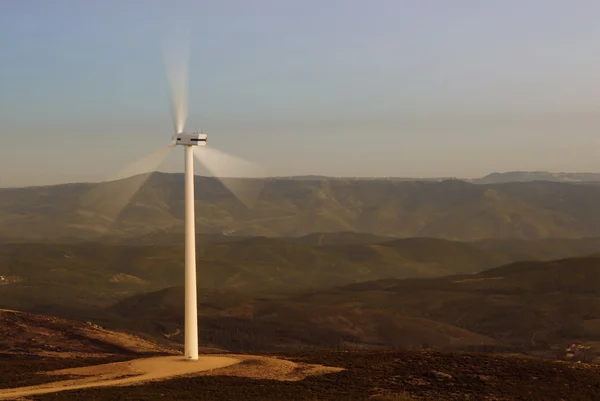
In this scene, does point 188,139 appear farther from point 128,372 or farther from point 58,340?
point 58,340

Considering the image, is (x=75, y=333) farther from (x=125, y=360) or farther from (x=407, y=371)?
(x=407, y=371)

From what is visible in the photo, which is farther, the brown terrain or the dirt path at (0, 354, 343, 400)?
the dirt path at (0, 354, 343, 400)

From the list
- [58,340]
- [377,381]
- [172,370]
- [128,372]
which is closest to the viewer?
[377,381]

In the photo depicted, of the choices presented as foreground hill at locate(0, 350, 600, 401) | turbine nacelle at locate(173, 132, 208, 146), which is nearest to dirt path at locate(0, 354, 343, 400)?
foreground hill at locate(0, 350, 600, 401)

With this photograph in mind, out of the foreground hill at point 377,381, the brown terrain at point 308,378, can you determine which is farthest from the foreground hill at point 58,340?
the foreground hill at point 377,381

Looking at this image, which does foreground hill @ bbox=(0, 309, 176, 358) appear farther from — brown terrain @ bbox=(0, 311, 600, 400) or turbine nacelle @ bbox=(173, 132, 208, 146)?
turbine nacelle @ bbox=(173, 132, 208, 146)

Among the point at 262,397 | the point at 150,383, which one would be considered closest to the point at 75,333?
the point at 150,383

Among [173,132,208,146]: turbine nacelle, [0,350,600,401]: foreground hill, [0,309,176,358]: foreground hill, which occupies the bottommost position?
[0,309,176,358]: foreground hill

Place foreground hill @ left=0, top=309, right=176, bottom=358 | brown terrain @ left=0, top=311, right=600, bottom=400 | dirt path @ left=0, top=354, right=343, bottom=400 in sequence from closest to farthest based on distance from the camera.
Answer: brown terrain @ left=0, top=311, right=600, bottom=400, dirt path @ left=0, top=354, right=343, bottom=400, foreground hill @ left=0, top=309, right=176, bottom=358

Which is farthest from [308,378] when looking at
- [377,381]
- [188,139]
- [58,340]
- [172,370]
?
[58,340]

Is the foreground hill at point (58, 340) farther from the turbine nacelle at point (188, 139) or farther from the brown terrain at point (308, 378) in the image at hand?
the turbine nacelle at point (188, 139)
